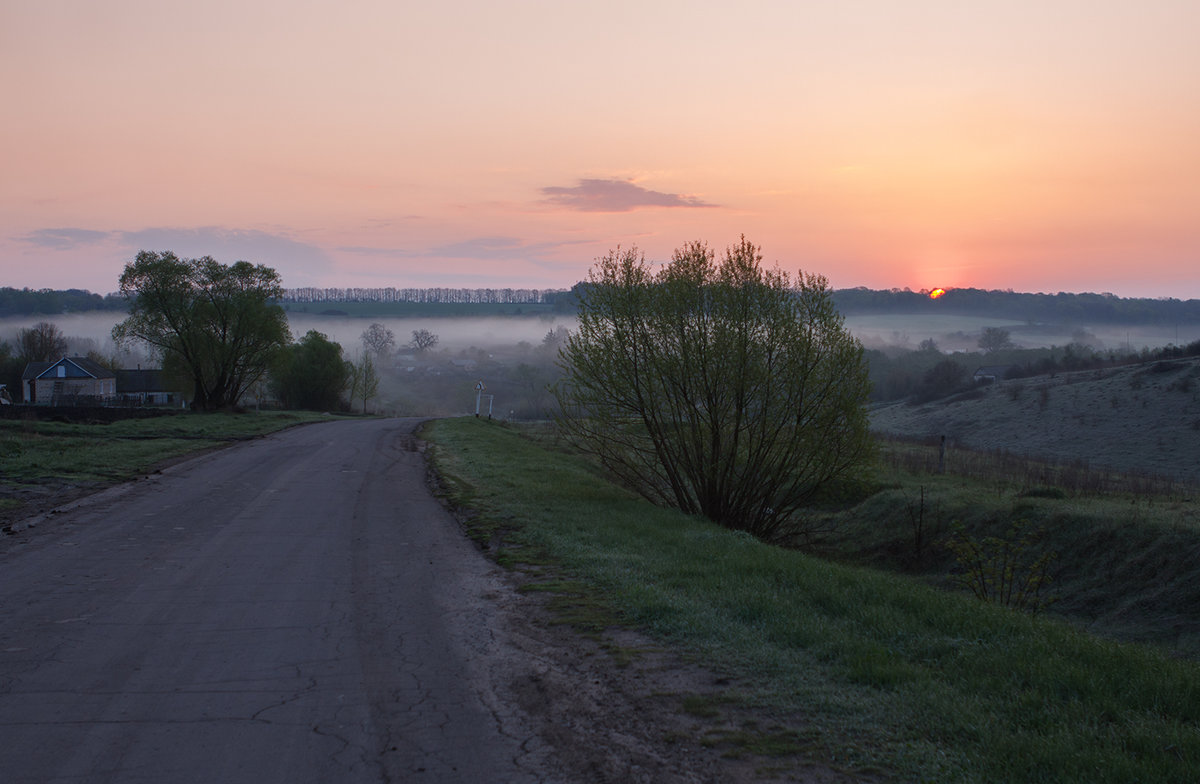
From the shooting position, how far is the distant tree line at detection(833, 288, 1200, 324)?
146 m

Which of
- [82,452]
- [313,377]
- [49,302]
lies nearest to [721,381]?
[82,452]

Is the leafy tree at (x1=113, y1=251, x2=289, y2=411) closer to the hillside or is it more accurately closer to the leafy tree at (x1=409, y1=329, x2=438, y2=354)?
the hillside

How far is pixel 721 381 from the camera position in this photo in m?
15.5

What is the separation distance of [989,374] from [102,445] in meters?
85.2

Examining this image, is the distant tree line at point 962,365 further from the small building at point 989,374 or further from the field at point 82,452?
the field at point 82,452

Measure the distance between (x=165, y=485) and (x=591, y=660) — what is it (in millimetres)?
12022

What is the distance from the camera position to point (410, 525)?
1161cm

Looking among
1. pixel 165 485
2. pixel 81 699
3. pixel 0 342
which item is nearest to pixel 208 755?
pixel 81 699

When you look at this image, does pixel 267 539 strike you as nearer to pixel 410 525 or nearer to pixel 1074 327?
pixel 410 525

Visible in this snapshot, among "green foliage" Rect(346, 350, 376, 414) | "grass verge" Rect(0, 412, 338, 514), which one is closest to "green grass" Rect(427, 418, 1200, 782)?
"grass verge" Rect(0, 412, 338, 514)

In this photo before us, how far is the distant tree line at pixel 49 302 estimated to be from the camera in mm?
164000

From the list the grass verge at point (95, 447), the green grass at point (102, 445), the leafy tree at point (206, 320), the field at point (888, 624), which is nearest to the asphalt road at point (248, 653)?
the field at point (888, 624)

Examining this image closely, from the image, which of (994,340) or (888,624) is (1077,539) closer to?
(888,624)

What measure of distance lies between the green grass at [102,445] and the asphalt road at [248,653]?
184 inches
